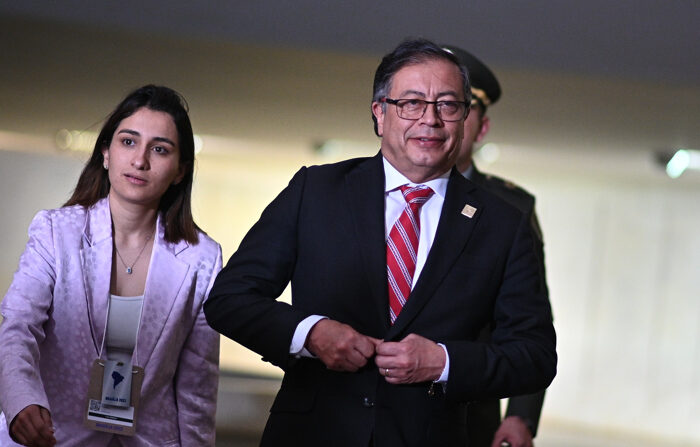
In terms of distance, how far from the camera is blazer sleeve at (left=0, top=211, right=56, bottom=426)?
7.82 feet

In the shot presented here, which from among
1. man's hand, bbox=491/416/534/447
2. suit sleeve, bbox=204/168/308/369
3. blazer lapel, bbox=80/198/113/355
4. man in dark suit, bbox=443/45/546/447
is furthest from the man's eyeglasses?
man's hand, bbox=491/416/534/447

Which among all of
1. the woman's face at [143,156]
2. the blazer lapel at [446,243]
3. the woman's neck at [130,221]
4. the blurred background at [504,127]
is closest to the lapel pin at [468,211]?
the blazer lapel at [446,243]

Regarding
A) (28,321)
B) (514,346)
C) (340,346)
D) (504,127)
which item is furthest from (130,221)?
(504,127)

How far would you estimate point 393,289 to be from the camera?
220 centimetres

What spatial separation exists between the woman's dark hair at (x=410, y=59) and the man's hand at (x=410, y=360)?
57 centimetres

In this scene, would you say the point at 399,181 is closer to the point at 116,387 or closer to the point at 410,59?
the point at 410,59

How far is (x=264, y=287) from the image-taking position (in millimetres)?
2172

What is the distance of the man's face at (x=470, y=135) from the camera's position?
3.53m

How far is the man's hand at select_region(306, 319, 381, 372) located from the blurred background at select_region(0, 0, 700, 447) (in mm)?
2287

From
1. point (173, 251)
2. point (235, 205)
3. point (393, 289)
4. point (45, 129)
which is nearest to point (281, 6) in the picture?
point (173, 251)

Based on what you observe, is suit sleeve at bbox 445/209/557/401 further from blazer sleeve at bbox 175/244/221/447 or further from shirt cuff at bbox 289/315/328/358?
blazer sleeve at bbox 175/244/221/447

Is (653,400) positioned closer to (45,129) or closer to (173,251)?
(45,129)

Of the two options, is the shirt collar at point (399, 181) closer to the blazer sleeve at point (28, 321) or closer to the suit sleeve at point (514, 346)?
the suit sleeve at point (514, 346)

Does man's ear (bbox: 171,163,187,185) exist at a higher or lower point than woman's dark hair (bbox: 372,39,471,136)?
lower
